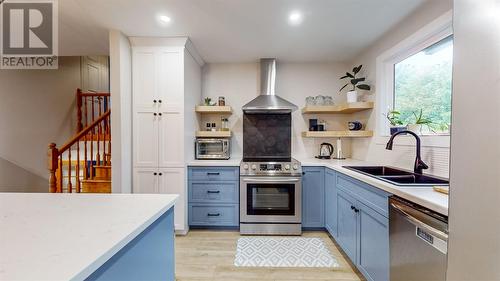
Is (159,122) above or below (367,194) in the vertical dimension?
above

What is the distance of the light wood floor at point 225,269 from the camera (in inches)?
79.7

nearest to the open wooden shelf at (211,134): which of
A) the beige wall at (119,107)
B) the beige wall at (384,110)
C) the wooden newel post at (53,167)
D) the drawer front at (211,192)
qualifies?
the drawer front at (211,192)

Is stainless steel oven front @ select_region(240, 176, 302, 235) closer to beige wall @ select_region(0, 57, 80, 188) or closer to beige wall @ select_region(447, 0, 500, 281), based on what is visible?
beige wall @ select_region(447, 0, 500, 281)

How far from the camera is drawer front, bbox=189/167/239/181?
2.96 metres

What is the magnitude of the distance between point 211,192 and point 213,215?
0.98 ft

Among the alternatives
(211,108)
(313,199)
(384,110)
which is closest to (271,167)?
(313,199)

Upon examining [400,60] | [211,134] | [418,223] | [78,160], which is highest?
[400,60]

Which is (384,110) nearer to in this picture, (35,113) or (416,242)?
(416,242)

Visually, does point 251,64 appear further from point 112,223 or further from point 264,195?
point 112,223

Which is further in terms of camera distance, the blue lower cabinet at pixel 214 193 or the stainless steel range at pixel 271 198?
the blue lower cabinet at pixel 214 193

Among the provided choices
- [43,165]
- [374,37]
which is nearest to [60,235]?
[374,37]

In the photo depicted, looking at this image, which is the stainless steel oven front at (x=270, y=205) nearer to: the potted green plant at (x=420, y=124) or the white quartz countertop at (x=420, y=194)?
the white quartz countertop at (x=420, y=194)

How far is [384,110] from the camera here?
2.77m

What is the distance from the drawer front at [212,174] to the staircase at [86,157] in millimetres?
1303
